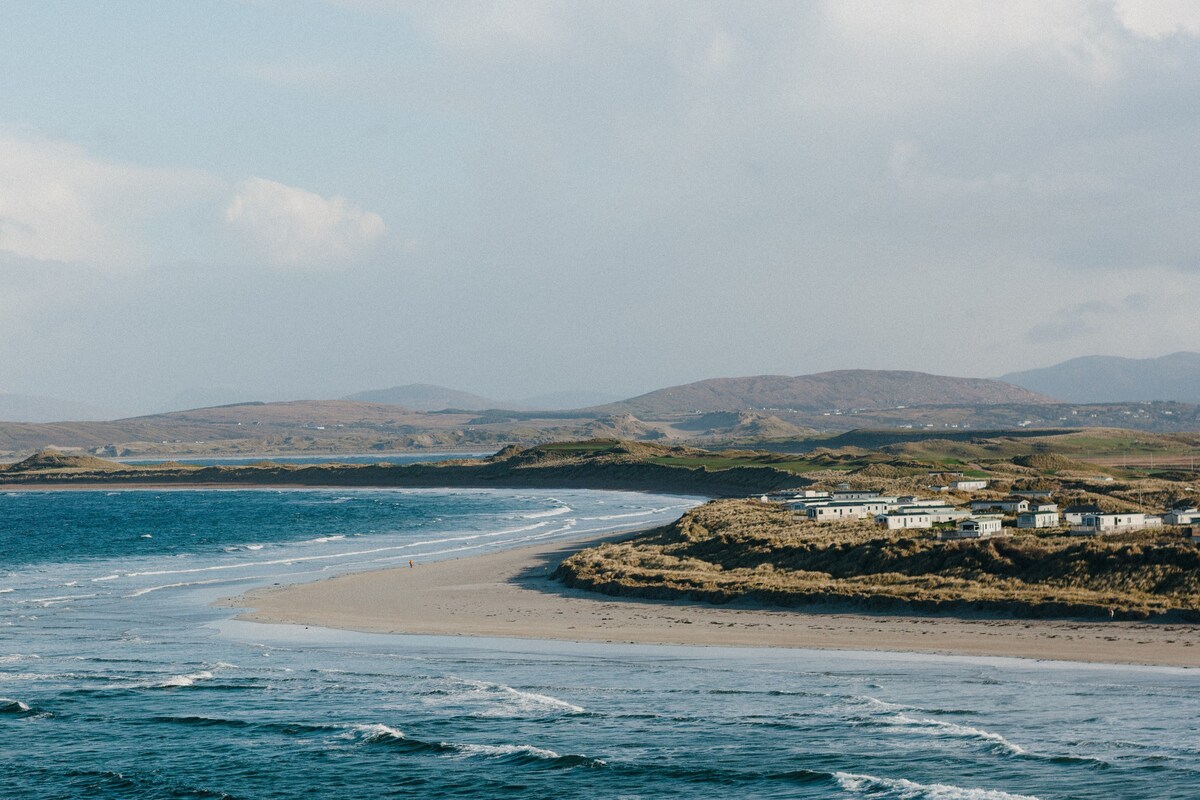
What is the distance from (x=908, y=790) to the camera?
22625 mm

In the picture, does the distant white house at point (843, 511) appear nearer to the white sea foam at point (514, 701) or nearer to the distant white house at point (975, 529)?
the distant white house at point (975, 529)

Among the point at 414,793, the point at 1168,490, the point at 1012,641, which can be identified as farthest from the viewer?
the point at 1168,490

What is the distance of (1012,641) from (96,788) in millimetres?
25258

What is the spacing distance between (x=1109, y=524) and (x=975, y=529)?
595 centimetres

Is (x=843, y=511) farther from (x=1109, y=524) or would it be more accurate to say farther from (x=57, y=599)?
(x=57, y=599)

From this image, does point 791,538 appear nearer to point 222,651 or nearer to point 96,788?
point 222,651

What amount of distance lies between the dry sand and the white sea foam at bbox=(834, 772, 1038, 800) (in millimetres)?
12066

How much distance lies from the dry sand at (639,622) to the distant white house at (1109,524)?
18.2 m

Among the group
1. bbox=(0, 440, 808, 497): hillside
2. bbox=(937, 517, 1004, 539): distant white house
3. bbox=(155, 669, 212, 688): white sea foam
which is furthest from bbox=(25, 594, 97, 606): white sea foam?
bbox=(0, 440, 808, 497): hillside

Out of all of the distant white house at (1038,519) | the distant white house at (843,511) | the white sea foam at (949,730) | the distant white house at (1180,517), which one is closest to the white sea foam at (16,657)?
the white sea foam at (949,730)

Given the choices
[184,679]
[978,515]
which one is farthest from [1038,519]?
[184,679]

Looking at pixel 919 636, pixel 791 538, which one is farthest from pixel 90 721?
pixel 791 538

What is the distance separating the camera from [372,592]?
2122 inches

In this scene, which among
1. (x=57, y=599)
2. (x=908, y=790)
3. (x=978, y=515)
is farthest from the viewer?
(x=978, y=515)
